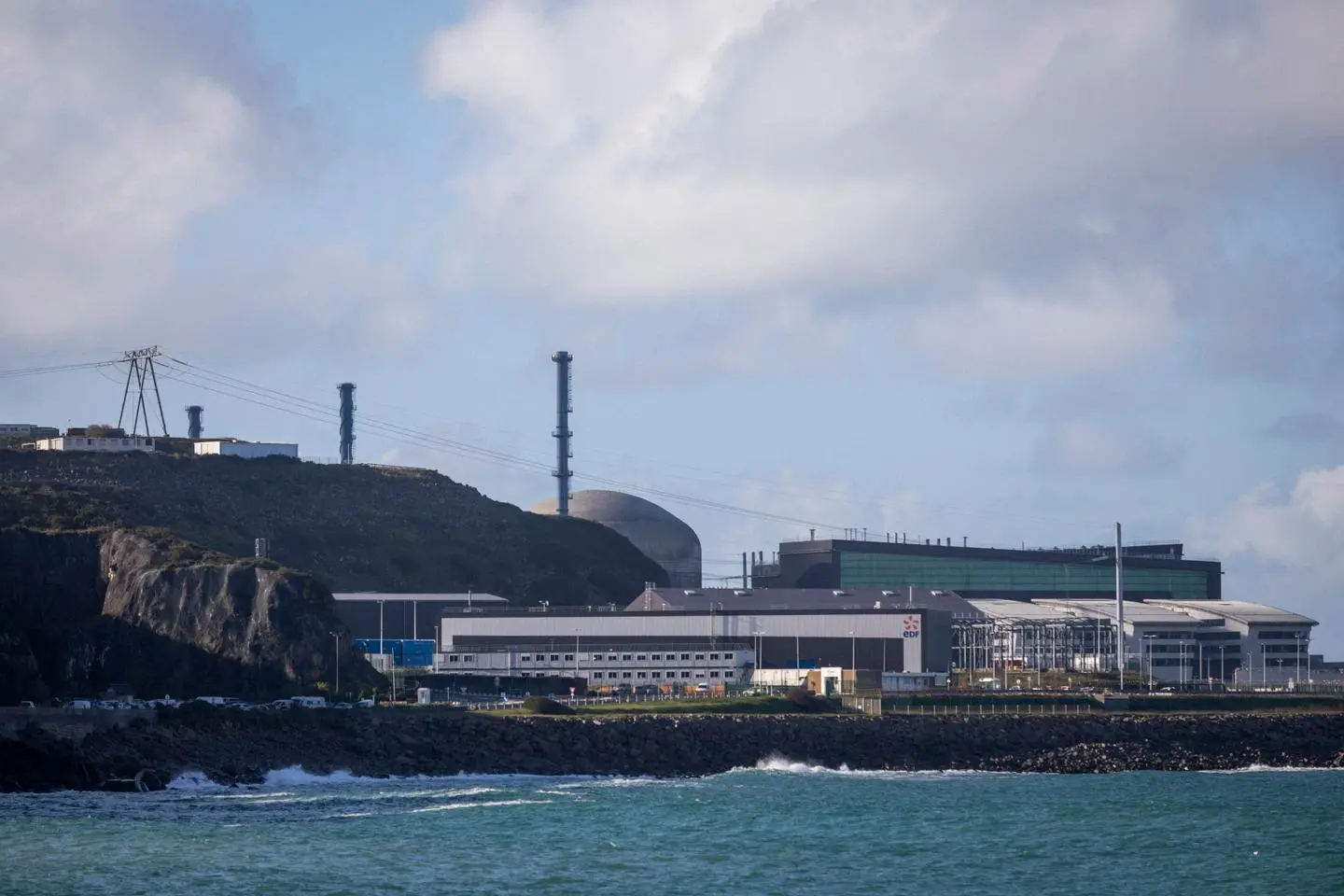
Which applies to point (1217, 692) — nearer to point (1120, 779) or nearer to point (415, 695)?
point (1120, 779)

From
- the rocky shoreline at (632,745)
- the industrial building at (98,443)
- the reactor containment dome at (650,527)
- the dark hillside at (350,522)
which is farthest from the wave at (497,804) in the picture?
the reactor containment dome at (650,527)

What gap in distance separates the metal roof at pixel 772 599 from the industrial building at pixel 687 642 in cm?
329

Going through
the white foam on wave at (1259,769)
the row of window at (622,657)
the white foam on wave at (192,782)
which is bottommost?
the white foam on wave at (1259,769)

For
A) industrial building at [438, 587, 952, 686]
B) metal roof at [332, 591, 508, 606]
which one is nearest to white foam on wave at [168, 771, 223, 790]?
industrial building at [438, 587, 952, 686]

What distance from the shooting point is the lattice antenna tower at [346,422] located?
563 ft

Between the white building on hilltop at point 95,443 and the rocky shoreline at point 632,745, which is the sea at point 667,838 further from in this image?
the white building on hilltop at point 95,443

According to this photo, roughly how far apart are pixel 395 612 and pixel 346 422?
5193cm

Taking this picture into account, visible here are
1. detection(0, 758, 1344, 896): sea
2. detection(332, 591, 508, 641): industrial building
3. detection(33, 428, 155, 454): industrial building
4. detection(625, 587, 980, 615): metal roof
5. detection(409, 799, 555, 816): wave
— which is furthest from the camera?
detection(33, 428, 155, 454): industrial building

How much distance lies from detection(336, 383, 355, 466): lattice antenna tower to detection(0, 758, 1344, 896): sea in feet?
350

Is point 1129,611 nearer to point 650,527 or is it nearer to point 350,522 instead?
point 650,527

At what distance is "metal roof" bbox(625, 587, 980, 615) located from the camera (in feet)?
383

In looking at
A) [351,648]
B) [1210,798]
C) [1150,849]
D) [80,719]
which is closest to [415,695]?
[351,648]

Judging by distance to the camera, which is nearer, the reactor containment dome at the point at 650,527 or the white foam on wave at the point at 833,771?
the white foam on wave at the point at 833,771

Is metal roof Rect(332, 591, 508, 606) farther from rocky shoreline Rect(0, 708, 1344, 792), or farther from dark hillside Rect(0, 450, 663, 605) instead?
rocky shoreline Rect(0, 708, 1344, 792)
